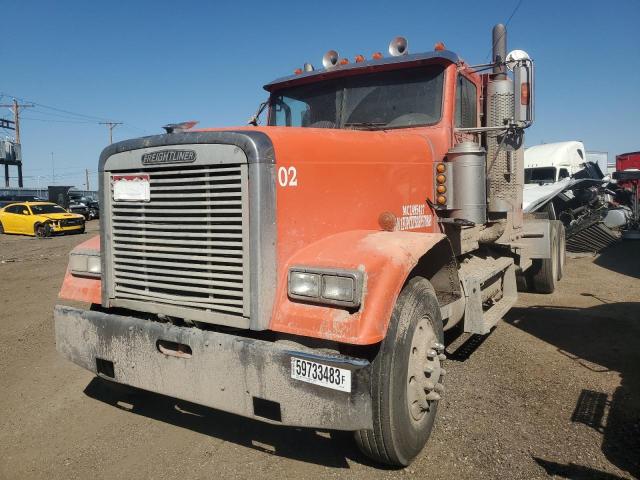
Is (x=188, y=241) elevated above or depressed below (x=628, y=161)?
below

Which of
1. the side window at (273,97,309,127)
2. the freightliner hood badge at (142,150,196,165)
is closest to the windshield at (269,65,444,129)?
the side window at (273,97,309,127)

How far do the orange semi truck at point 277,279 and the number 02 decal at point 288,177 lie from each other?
1cm

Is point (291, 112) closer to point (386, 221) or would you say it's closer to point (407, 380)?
point (386, 221)

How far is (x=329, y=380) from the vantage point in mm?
2641

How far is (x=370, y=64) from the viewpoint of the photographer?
14.9ft

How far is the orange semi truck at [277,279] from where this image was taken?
2.71m

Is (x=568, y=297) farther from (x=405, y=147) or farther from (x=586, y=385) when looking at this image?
(x=405, y=147)

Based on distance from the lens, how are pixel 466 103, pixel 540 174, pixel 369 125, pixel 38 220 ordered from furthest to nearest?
pixel 38 220 → pixel 540 174 → pixel 466 103 → pixel 369 125

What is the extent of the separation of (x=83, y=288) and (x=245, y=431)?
1577mm

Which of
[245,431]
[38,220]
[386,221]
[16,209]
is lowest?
[245,431]

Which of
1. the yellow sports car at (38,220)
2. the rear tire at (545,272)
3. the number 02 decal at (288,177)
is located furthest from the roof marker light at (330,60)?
the yellow sports car at (38,220)

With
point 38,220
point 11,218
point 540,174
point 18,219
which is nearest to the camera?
point 540,174

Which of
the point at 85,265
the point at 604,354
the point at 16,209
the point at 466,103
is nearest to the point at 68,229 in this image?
the point at 16,209

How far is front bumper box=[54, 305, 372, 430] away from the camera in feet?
8.71
